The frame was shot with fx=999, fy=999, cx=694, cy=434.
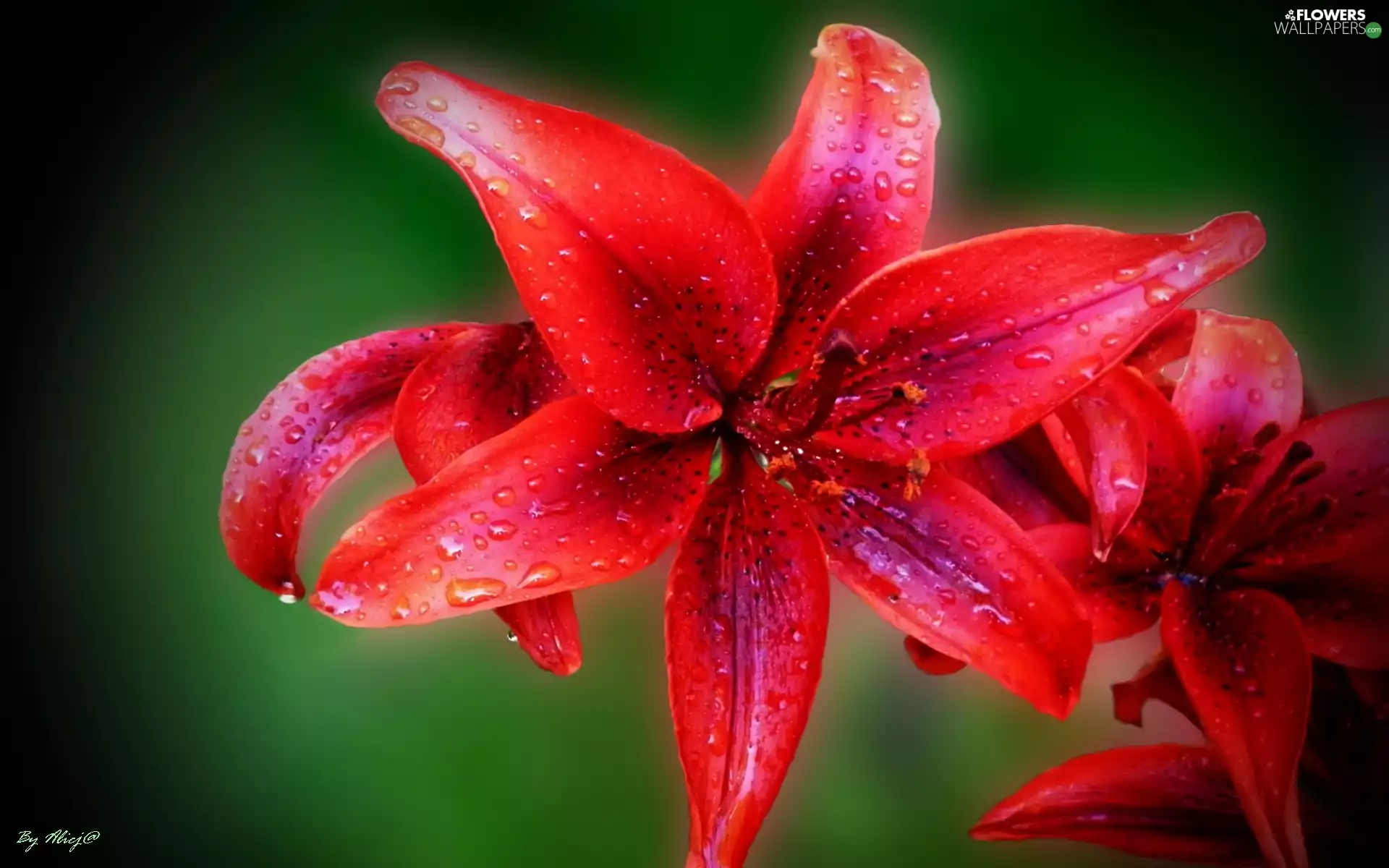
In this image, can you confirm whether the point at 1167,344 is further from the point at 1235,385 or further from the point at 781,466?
the point at 781,466

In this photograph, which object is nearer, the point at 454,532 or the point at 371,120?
the point at 454,532

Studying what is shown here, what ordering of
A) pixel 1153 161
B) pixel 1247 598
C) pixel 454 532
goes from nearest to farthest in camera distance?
1. pixel 454 532
2. pixel 1247 598
3. pixel 1153 161

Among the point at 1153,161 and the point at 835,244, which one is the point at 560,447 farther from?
the point at 1153,161

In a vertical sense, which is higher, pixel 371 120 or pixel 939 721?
pixel 371 120

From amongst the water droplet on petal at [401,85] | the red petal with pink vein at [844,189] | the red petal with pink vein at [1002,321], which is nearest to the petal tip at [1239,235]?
the red petal with pink vein at [1002,321]

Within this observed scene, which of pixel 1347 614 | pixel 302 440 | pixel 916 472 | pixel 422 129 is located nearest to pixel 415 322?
pixel 302 440

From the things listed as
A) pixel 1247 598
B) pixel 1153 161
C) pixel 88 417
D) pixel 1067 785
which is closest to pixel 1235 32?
pixel 1153 161

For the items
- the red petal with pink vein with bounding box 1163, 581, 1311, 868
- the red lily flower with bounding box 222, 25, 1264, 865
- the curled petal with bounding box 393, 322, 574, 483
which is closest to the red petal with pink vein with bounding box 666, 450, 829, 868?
the red lily flower with bounding box 222, 25, 1264, 865

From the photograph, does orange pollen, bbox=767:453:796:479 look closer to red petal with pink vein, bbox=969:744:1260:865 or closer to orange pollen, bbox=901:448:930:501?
orange pollen, bbox=901:448:930:501
